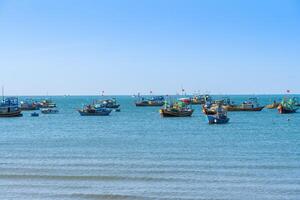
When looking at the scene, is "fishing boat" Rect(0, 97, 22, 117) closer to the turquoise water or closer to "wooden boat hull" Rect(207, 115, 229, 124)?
"wooden boat hull" Rect(207, 115, 229, 124)

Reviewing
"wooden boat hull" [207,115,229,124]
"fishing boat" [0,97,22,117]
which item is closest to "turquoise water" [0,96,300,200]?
"wooden boat hull" [207,115,229,124]

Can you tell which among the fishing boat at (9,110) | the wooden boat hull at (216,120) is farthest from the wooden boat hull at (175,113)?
the fishing boat at (9,110)

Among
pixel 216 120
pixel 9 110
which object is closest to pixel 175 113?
pixel 216 120

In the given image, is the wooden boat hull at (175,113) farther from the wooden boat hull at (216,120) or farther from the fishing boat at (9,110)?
the fishing boat at (9,110)

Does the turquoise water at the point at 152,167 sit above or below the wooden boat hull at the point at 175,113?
below

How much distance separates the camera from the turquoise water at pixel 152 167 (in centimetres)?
3173

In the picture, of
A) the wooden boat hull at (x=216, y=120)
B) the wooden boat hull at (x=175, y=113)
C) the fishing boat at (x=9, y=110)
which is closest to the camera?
the wooden boat hull at (x=216, y=120)

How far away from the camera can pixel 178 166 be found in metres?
40.9

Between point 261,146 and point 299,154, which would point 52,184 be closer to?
point 299,154

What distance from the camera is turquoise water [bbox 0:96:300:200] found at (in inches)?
1249

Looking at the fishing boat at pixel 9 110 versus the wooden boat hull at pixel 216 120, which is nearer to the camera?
the wooden boat hull at pixel 216 120

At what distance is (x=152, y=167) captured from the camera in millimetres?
40656

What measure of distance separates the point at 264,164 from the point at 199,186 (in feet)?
33.9

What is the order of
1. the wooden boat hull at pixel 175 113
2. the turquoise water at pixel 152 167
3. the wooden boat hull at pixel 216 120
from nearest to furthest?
the turquoise water at pixel 152 167 → the wooden boat hull at pixel 216 120 → the wooden boat hull at pixel 175 113
